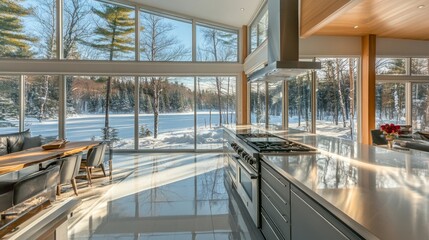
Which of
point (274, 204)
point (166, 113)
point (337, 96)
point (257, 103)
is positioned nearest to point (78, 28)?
point (166, 113)

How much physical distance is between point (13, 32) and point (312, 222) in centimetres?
979

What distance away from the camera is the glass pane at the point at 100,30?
8.26 m

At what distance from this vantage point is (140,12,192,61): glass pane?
27.5 feet

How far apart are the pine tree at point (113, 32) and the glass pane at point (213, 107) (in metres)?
2.61

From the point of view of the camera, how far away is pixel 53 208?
1.23 metres

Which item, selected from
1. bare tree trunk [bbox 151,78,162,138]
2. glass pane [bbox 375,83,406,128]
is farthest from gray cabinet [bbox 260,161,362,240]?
bare tree trunk [bbox 151,78,162,138]

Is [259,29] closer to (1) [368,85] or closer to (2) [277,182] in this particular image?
(1) [368,85]

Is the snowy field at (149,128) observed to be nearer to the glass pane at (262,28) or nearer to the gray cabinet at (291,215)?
the glass pane at (262,28)

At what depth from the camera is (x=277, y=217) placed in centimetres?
220

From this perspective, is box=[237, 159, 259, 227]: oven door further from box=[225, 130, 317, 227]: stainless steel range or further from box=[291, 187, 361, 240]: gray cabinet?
box=[291, 187, 361, 240]: gray cabinet

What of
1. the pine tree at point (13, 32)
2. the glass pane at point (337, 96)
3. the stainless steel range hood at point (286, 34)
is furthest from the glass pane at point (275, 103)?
the pine tree at point (13, 32)

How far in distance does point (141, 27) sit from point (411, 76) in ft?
25.7

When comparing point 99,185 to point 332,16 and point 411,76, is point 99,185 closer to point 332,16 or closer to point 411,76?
point 332,16

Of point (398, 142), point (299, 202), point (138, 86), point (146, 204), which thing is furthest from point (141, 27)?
point (299, 202)
